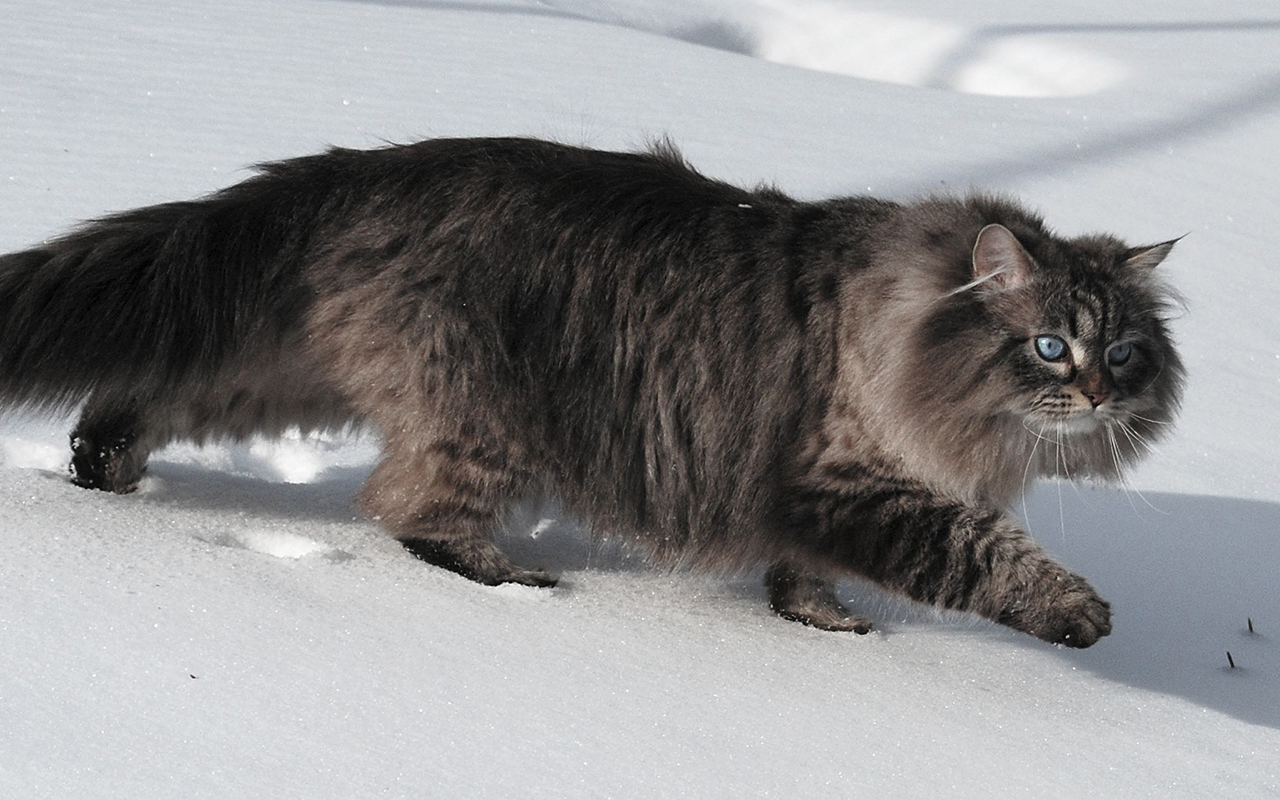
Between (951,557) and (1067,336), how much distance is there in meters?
0.52

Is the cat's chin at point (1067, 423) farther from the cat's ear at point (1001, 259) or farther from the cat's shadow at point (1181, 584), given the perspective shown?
the cat's shadow at point (1181, 584)

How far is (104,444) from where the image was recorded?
3021 mm

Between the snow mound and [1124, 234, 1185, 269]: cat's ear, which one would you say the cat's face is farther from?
the snow mound

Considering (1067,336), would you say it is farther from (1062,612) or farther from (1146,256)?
(1062,612)

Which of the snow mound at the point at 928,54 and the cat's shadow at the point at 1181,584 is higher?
the snow mound at the point at 928,54

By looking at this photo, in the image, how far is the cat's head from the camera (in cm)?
290

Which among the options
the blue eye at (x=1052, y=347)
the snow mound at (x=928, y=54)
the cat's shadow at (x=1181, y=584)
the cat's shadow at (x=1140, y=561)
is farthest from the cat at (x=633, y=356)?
the snow mound at (x=928, y=54)

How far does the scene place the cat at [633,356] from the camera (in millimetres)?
2904

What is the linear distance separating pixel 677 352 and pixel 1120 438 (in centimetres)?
100

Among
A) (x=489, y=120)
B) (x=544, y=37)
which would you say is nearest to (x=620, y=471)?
(x=489, y=120)

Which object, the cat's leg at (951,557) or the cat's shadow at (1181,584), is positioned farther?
the cat's shadow at (1181,584)

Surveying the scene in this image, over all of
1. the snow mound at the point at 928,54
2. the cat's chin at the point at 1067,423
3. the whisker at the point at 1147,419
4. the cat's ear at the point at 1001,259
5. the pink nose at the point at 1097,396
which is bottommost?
the cat's chin at the point at 1067,423

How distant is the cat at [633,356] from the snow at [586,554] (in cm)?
18

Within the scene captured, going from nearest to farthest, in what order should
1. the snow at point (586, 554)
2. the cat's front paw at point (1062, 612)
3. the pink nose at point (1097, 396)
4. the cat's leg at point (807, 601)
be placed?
1. the snow at point (586, 554)
2. the cat's front paw at point (1062, 612)
3. the pink nose at point (1097, 396)
4. the cat's leg at point (807, 601)
